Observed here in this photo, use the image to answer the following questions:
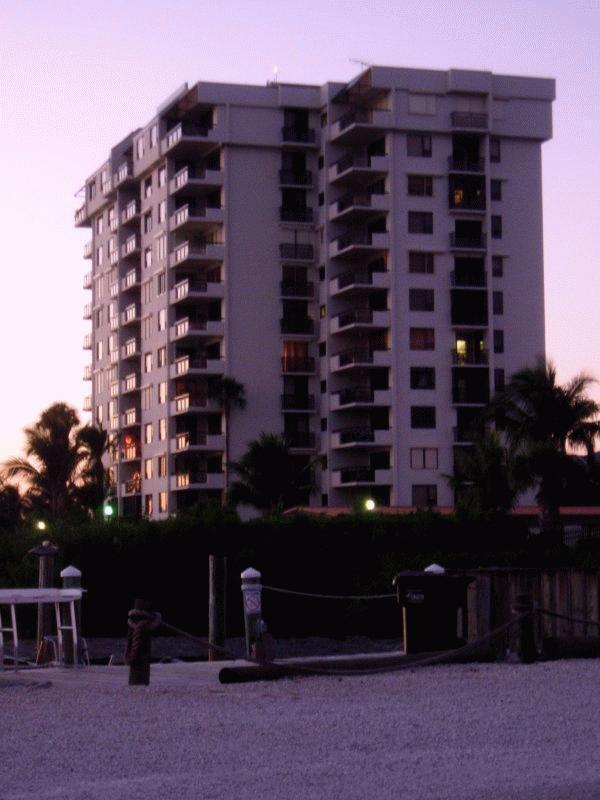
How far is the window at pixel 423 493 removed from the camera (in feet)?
260

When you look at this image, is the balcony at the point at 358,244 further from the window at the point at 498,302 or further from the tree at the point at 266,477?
the tree at the point at 266,477

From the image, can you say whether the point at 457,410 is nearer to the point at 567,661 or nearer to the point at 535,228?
the point at 535,228

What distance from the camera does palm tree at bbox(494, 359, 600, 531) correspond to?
169ft

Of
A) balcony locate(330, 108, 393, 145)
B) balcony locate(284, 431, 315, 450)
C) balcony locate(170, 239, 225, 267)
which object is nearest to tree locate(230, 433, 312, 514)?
balcony locate(284, 431, 315, 450)

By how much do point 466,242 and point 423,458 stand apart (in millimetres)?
12486

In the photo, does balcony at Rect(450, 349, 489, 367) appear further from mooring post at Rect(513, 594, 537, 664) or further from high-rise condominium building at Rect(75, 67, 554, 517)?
mooring post at Rect(513, 594, 537, 664)

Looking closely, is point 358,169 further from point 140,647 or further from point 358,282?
point 140,647

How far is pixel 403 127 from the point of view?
81.8 m

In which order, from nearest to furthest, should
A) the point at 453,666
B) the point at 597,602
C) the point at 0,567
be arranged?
the point at 453,666, the point at 597,602, the point at 0,567

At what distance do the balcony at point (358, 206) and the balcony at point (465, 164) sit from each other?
13.8 ft

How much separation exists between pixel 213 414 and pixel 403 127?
19324 millimetres

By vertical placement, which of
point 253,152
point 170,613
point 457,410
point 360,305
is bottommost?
point 170,613

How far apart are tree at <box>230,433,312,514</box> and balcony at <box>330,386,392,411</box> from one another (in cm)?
687

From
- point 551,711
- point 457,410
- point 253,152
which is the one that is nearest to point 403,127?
point 253,152
